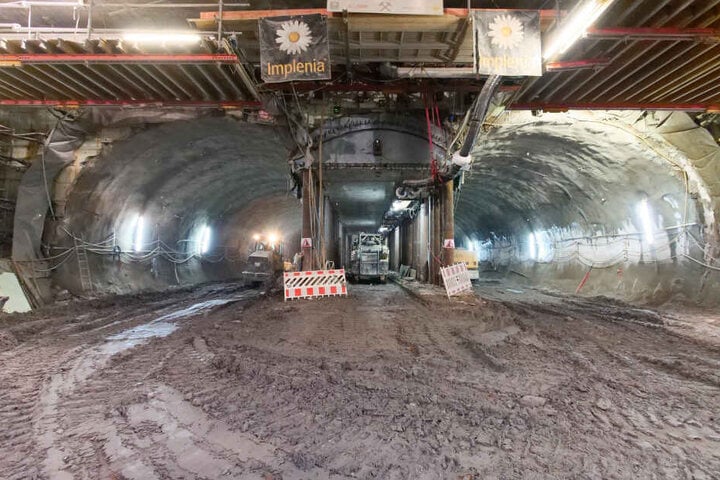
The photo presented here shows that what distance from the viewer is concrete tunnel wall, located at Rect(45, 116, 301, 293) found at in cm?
1258

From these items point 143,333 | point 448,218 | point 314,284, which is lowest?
point 143,333

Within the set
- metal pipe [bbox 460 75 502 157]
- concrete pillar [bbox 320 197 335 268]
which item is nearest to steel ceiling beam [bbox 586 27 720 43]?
metal pipe [bbox 460 75 502 157]

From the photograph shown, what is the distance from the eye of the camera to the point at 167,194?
55.7ft

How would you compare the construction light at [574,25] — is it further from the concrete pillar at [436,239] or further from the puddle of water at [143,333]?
the puddle of water at [143,333]

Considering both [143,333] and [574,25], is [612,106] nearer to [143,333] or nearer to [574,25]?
[574,25]

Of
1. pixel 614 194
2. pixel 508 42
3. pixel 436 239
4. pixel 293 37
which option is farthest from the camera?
pixel 436 239

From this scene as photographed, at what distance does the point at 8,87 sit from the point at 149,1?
400 cm

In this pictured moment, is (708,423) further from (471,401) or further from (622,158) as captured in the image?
(622,158)

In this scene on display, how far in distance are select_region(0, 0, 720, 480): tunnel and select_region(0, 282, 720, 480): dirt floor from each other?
0.04m

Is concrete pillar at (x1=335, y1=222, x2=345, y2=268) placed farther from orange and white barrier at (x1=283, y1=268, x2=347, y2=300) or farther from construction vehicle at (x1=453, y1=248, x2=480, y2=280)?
orange and white barrier at (x1=283, y1=268, x2=347, y2=300)

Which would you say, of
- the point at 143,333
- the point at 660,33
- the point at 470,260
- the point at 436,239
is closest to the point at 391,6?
the point at 660,33

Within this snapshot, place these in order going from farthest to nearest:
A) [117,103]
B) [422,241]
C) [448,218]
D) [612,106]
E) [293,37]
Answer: [422,241] < [448,218] < [612,106] < [117,103] < [293,37]

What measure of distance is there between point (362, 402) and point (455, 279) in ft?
30.6

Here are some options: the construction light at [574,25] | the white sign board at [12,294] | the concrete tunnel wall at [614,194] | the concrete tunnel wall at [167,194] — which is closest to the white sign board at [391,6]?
the construction light at [574,25]
